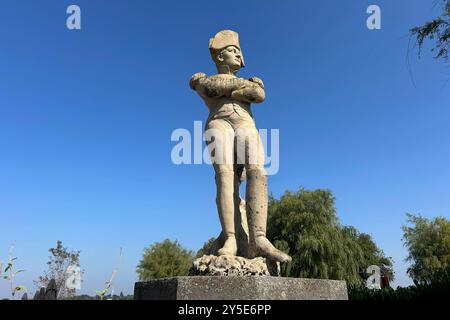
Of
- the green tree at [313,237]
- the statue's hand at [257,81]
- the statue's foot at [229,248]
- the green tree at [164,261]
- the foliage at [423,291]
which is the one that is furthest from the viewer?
the green tree at [164,261]

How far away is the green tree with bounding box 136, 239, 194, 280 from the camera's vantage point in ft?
115

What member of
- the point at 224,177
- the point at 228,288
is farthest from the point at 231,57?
the point at 228,288

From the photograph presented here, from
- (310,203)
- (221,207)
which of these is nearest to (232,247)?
(221,207)

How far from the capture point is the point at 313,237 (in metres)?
24.2

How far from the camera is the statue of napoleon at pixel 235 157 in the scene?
490 cm

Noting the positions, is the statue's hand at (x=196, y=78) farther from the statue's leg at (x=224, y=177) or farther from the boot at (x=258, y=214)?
the boot at (x=258, y=214)

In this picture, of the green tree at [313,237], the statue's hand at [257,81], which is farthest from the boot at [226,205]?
the green tree at [313,237]

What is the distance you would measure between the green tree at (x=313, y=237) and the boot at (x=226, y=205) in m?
18.3

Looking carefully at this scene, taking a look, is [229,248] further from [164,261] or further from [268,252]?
[164,261]

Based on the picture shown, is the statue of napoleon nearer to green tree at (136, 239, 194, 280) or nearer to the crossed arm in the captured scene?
the crossed arm

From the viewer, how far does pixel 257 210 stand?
496 centimetres
